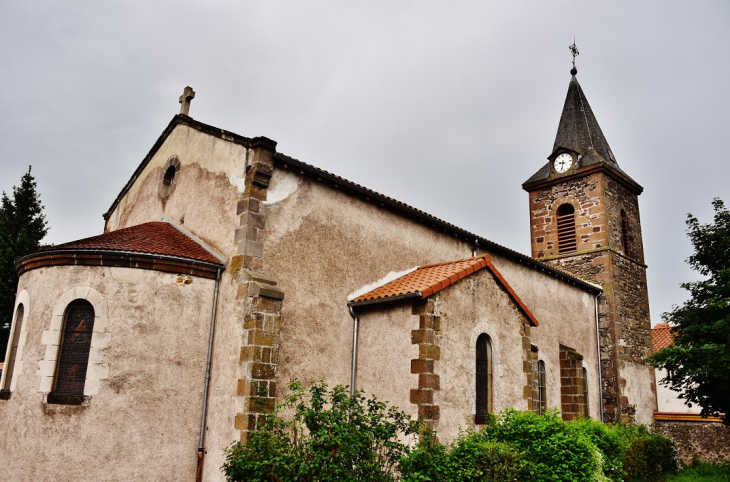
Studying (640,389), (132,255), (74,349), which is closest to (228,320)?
(132,255)

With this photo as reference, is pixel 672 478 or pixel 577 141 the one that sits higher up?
pixel 577 141

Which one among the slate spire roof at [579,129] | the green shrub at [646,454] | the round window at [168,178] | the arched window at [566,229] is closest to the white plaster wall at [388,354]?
the round window at [168,178]

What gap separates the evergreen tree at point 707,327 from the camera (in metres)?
12.8

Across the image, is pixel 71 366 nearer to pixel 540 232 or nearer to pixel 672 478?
pixel 672 478

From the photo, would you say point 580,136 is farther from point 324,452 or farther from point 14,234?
point 14,234

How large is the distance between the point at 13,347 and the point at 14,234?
18508mm

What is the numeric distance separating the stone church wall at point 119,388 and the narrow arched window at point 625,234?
17836mm

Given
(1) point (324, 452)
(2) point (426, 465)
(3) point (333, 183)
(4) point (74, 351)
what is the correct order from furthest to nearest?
(3) point (333, 183)
(4) point (74, 351)
(2) point (426, 465)
(1) point (324, 452)

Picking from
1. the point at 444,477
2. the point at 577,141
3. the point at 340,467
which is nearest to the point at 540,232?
the point at 577,141

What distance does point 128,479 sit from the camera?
8.55 meters

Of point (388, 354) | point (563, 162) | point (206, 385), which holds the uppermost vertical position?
point (563, 162)

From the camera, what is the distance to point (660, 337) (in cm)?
2392

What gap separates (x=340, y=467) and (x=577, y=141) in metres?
19.5

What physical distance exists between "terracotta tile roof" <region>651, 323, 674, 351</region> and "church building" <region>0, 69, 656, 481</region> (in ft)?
47.5
